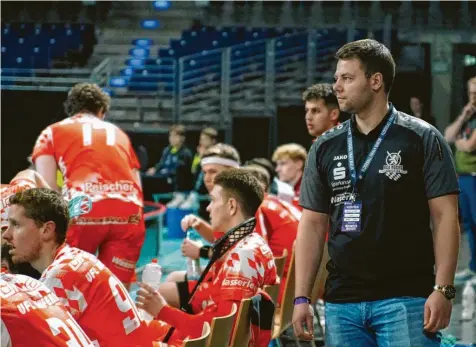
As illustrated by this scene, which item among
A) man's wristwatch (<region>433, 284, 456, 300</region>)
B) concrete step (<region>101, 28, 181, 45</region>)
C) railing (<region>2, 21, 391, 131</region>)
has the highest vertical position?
concrete step (<region>101, 28, 181, 45</region>)

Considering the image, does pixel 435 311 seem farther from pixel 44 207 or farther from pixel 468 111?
pixel 468 111

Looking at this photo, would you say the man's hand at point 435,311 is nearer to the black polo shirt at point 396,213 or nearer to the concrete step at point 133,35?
the black polo shirt at point 396,213

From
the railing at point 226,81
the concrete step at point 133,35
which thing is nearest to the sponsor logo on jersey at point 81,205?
the railing at point 226,81

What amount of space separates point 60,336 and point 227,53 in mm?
10356

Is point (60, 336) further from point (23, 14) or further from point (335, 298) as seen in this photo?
point (23, 14)

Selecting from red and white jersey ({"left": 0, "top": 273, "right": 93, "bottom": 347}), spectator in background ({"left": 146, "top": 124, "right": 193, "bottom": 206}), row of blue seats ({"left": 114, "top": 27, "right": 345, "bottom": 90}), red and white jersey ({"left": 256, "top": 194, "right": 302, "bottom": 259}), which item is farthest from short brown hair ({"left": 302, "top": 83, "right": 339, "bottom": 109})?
row of blue seats ({"left": 114, "top": 27, "right": 345, "bottom": 90})

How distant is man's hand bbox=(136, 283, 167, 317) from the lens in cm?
312

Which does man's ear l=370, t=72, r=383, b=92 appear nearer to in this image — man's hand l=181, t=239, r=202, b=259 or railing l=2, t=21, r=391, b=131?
man's hand l=181, t=239, r=202, b=259

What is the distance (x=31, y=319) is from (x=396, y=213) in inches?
42.3

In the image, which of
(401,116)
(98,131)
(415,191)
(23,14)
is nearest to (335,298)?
(415,191)

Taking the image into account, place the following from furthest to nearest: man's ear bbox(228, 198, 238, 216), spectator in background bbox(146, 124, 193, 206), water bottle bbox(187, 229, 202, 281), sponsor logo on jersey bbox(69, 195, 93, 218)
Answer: spectator in background bbox(146, 124, 193, 206) < water bottle bbox(187, 229, 202, 281) < sponsor logo on jersey bbox(69, 195, 93, 218) < man's ear bbox(228, 198, 238, 216)

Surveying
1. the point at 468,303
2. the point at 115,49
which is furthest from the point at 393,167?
the point at 115,49

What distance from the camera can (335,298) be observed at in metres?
2.62

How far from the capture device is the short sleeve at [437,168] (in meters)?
2.49
